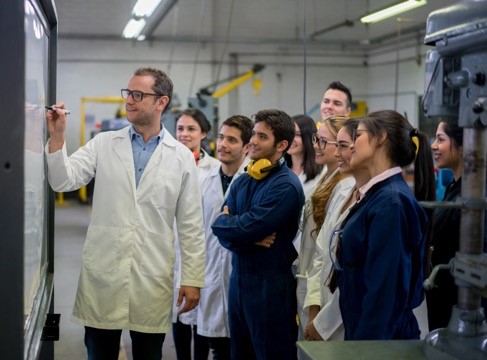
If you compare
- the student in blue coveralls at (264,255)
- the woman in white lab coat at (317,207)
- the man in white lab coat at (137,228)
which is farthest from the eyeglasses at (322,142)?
the man in white lab coat at (137,228)

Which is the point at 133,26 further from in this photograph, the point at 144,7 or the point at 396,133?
the point at 396,133

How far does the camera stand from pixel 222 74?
12344 millimetres

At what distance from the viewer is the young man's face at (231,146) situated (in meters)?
2.94

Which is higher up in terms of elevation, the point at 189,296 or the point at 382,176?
the point at 382,176

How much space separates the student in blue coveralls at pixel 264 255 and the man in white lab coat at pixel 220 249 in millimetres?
412

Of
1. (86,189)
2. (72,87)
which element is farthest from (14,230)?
(72,87)

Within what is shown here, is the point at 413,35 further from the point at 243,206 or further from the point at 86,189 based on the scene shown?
the point at 243,206

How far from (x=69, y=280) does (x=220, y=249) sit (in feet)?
10.3

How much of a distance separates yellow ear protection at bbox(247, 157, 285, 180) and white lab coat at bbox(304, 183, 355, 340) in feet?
0.93

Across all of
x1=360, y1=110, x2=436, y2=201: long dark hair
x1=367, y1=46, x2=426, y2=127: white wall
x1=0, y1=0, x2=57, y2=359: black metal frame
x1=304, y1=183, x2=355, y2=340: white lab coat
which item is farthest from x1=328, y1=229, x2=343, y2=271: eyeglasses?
x1=367, y1=46, x2=426, y2=127: white wall

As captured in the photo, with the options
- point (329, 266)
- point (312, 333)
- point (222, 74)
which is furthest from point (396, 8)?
point (222, 74)

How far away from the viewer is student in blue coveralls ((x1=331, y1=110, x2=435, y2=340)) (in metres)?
1.66

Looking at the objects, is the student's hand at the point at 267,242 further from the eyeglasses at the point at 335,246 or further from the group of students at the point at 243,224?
the eyeglasses at the point at 335,246

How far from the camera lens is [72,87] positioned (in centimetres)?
1173
